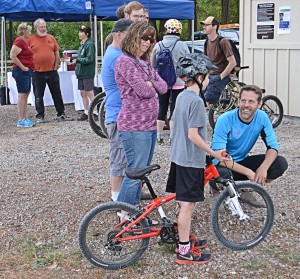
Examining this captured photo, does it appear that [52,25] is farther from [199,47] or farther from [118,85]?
[118,85]

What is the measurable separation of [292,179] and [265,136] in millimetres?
1613

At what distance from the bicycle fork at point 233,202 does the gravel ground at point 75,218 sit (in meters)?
0.28

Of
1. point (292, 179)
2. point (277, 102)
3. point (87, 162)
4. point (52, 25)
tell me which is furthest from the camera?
point (52, 25)

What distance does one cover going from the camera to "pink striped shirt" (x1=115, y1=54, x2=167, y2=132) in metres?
4.04

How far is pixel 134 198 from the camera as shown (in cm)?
431

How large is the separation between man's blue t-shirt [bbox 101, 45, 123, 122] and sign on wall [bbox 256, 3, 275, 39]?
5.88m

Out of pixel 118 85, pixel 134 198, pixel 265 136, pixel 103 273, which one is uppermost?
pixel 118 85

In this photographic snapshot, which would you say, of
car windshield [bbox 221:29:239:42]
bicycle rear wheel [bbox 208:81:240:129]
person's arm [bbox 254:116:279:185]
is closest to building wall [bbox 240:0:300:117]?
bicycle rear wheel [bbox 208:81:240:129]

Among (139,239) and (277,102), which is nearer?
(139,239)

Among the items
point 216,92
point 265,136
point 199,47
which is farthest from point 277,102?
point 199,47

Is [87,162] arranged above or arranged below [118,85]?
below

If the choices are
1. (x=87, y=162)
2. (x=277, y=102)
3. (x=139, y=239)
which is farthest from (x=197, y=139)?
(x=277, y=102)

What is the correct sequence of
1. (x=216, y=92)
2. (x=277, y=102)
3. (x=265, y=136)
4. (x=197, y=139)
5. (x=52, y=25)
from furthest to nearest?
(x=52, y=25) < (x=277, y=102) < (x=216, y=92) < (x=265, y=136) < (x=197, y=139)

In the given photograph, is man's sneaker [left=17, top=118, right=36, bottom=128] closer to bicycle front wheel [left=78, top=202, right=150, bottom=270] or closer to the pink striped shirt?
the pink striped shirt
